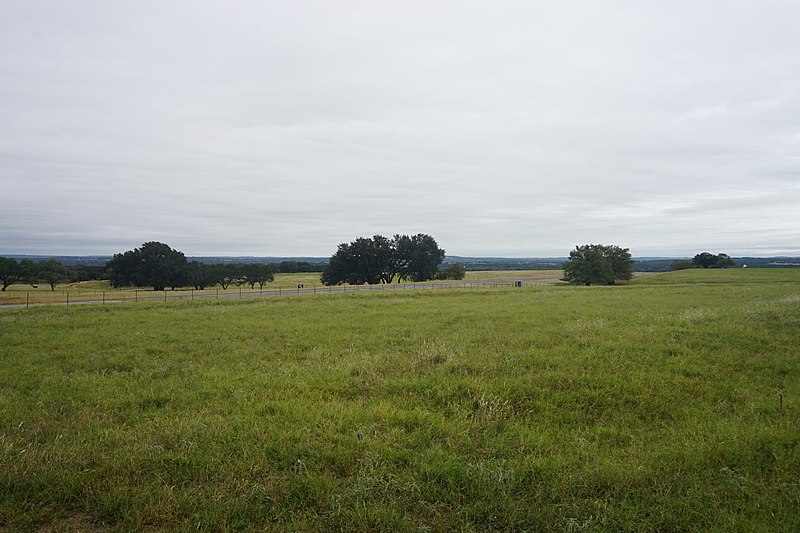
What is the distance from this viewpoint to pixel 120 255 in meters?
84.8

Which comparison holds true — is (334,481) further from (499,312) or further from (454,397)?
(499,312)

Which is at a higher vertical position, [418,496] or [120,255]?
[120,255]

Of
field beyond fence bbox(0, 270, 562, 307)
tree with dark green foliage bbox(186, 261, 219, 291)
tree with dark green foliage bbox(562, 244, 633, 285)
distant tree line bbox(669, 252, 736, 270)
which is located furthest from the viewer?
distant tree line bbox(669, 252, 736, 270)

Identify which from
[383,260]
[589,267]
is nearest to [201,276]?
[383,260]

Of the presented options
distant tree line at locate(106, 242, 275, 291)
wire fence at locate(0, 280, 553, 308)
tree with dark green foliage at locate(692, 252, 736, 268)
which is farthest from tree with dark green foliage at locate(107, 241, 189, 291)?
tree with dark green foliage at locate(692, 252, 736, 268)

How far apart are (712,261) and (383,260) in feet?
309

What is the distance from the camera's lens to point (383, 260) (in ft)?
304

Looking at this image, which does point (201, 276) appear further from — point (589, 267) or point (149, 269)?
point (589, 267)

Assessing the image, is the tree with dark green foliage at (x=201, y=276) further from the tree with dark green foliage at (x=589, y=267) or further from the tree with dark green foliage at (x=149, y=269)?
the tree with dark green foliage at (x=589, y=267)

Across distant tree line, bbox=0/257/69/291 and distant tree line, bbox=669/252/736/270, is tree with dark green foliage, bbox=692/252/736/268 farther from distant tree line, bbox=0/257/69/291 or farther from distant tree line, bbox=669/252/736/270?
distant tree line, bbox=0/257/69/291

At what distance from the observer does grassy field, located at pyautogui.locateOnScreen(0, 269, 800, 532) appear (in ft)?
14.7

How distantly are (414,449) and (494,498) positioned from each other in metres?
1.49

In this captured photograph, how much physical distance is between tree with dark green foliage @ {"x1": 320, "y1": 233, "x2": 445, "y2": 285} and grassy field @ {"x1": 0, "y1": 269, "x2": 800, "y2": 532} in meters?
78.1

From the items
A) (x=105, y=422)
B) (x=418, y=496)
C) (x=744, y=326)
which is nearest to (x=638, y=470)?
(x=418, y=496)
